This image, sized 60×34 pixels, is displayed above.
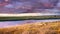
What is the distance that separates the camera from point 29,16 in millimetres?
1358

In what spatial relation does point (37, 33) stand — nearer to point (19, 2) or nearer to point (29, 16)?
point (29, 16)

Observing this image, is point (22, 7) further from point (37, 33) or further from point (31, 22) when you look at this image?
point (37, 33)

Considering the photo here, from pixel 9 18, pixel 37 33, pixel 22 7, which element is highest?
pixel 22 7

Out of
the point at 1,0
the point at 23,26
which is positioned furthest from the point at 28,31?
the point at 1,0

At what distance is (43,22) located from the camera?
1.34 metres

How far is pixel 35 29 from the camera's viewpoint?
51.4 inches

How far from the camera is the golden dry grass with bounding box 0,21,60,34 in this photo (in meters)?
1.29

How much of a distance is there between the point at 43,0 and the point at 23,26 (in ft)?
1.11

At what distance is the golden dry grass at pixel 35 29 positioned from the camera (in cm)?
129

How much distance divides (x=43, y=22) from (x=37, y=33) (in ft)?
0.43

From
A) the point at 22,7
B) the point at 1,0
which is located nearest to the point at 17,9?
the point at 22,7

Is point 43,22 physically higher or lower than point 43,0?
lower

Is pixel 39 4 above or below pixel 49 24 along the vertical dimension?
above

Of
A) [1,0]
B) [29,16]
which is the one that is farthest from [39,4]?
[1,0]
